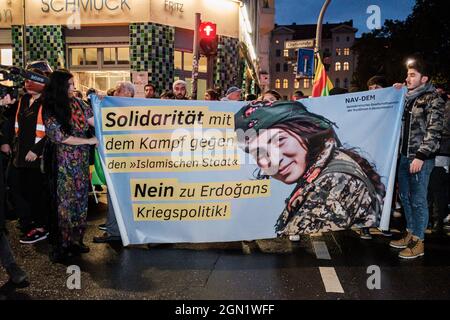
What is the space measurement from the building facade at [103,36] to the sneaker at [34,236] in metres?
8.05

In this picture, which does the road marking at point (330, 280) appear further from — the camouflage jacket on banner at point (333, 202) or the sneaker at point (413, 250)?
the sneaker at point (413, 250)

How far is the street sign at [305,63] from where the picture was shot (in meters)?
15.0

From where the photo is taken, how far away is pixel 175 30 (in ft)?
45.6

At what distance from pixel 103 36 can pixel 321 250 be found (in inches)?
422

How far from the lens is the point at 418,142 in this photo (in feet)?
16.4

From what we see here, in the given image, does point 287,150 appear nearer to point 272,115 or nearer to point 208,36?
point 272,115

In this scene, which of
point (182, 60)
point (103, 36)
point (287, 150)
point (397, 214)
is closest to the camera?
point (287, 150)

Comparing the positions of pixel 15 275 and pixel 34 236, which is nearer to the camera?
pixel 15 275

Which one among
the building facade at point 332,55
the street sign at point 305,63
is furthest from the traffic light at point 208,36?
the building facade at point 332,55

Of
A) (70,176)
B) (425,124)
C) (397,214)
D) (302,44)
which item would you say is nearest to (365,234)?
(425,124)

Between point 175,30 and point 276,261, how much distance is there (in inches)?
417

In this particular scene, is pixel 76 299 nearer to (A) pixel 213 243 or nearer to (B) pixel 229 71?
(A) pixel 213 243

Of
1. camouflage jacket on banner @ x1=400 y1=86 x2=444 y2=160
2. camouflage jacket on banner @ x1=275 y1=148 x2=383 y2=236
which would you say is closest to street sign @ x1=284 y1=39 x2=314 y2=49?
camouflage jacket on banner @ x1=400 y1=86 x2=444 y2=160

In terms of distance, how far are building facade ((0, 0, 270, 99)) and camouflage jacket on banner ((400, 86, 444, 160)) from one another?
30.3 ft
